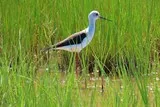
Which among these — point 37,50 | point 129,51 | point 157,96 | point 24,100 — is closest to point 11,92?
point 24,100

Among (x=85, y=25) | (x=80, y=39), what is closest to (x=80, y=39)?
(x=80, y=39)

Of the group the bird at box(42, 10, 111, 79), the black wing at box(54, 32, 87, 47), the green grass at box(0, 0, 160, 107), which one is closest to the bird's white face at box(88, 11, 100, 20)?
the bird at box(42, 10, 111, 79)

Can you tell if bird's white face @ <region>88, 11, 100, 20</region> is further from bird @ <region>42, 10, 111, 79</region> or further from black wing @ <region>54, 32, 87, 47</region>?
black wing @ <region>54, 32, 87, 47</region>

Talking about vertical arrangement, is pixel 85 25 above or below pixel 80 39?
above

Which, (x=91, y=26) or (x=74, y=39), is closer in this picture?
(x=74, y=39)

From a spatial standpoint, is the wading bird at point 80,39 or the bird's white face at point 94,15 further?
the bird's white face at point 94,15

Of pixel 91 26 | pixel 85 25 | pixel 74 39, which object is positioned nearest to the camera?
pixel 74 39

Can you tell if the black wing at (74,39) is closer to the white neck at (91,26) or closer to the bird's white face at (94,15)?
the white neck at (91,26)

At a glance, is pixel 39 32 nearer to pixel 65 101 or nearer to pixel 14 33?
pixel 14 33

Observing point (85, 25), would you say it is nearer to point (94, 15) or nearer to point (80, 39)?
point (94, 15)

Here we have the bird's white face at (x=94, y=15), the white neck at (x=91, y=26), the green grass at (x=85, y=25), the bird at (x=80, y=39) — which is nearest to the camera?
the green grass at (x=85, y=25)

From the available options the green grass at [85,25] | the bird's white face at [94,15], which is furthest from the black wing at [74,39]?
the bird's white face at [94,15]

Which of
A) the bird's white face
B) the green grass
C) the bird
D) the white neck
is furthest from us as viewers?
the bird's white face

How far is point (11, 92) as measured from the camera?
4309 mm
